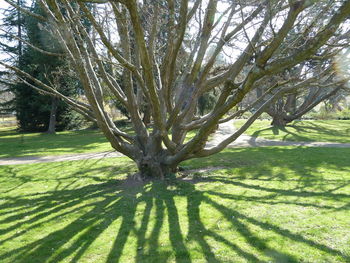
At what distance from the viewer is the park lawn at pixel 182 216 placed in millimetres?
3893

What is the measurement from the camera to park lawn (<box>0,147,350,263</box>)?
3.89 m

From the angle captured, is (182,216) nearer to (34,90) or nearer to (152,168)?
(152,168)

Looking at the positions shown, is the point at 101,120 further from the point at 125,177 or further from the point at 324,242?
the point at 324,242

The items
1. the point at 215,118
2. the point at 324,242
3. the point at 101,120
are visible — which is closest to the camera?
the point at 324,242

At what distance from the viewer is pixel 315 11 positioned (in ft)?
19.9

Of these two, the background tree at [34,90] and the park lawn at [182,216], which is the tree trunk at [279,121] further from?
the background tree at [34,90]

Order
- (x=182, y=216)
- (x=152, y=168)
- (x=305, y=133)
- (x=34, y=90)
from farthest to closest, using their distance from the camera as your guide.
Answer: (x=34, y=90), (x=305, y=133), (x=152, y=168), (x=182, y=216)

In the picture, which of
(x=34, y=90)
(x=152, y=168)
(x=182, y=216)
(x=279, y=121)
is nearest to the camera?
(x=182, y=216)

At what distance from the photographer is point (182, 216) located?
5.18 m

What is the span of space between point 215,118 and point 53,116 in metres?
21.9

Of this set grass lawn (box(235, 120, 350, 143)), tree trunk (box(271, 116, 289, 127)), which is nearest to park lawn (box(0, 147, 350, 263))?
grass lawn (box(235, 120, 350, 143))

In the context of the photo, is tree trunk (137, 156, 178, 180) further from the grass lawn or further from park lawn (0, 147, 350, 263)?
the grass lawn

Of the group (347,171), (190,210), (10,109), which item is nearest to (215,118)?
(190,210)

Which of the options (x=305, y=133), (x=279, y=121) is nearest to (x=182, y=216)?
(x=305, y=133)
